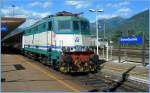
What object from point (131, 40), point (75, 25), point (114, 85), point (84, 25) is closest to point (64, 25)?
point (75, 25)

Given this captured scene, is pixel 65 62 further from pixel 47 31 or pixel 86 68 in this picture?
pixel 47 31

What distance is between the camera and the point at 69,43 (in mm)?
20562

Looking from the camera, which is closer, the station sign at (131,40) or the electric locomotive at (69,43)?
the electric locomotive at (69,43)

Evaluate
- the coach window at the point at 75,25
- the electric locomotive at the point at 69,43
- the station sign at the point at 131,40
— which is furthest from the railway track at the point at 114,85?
the station sign at the point at 131,40

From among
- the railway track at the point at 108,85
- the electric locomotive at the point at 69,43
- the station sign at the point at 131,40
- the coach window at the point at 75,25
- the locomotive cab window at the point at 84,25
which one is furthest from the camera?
the station sign at the point at 131,40

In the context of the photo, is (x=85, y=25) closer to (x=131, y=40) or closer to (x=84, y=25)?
(x=84, y=25)

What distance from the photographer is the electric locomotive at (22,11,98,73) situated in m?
19.7

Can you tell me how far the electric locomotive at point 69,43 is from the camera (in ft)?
64.6

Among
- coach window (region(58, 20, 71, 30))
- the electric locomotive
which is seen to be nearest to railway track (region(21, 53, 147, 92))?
the electric locomotive

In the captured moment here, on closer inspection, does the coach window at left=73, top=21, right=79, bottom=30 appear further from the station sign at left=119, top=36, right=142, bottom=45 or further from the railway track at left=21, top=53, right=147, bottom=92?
the station sign at left=119, top=36, right=142, bottom=45

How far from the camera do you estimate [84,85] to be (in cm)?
1572

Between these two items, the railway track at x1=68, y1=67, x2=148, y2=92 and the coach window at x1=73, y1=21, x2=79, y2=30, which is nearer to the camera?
the railway track at x1=68, y1=67, x2=148, y2=92

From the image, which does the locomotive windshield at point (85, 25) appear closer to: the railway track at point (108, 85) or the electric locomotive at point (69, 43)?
the electric locomotive at point (69, 43)

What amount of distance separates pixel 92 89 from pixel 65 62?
17.5ft
